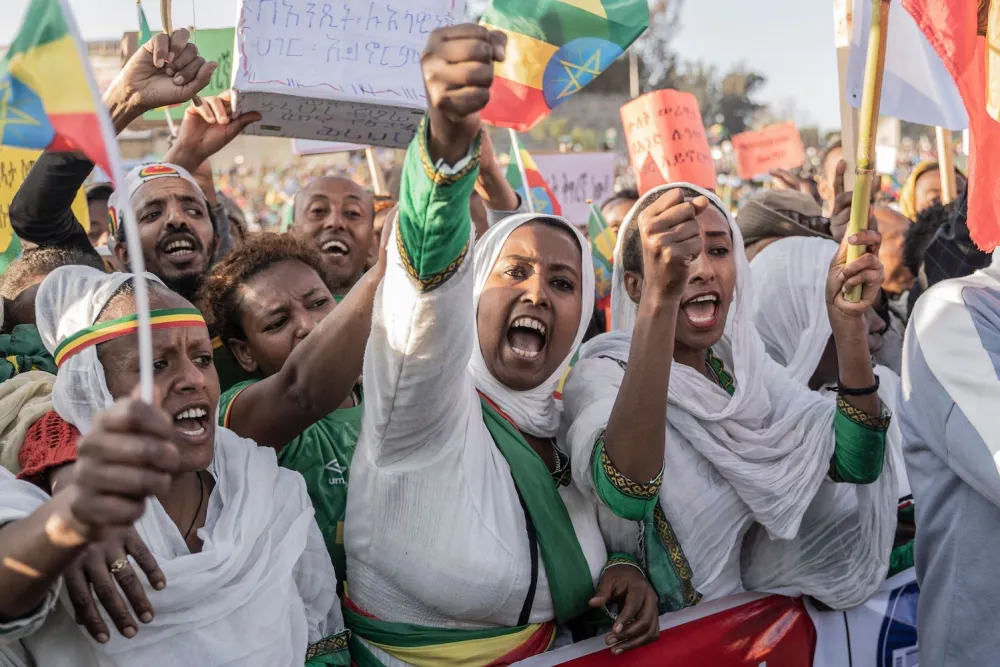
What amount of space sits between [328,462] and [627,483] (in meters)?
0.83

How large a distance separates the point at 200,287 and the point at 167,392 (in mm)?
1098

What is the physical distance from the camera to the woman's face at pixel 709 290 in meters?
2.80

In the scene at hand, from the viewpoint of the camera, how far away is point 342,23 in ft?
9.70

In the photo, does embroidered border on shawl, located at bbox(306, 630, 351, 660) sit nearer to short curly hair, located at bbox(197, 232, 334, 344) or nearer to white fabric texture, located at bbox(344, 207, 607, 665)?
white fabric texture, located at bbox(344, 207, 607, 665)

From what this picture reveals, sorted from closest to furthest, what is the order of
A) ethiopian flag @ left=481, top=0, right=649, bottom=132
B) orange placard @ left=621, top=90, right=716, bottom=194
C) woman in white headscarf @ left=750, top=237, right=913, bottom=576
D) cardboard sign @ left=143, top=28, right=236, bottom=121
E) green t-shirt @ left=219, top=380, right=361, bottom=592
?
1. green t-shirt @ left=219, top=380, right=361, bottom=592
2. woman in white headscarf @ left=750, top=237, right=913, bottom=576
3. ethiopian flag @ left=481, top=0, right=649, bottom=132
4. cardboard sign @ left=143, top=28, right=236, bottom=121
5. orange placard @ left=621, top=90, right=716, bottom=194

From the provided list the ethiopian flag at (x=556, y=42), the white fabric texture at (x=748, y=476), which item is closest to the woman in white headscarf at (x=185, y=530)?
the white fabric texture at (x=748, y=476)

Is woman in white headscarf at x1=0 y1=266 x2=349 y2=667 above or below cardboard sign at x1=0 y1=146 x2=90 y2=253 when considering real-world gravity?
below

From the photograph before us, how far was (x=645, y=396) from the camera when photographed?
7.46ft

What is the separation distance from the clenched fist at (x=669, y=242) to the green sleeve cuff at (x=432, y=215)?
1.81 feet

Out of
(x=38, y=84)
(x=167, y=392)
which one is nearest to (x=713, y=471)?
(x=167, y=392)

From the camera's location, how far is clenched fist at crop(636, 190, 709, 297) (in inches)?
87.6

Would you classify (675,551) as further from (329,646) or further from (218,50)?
(218,50)

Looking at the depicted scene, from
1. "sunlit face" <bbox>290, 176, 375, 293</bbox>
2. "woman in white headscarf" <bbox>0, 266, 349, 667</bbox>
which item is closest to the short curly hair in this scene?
"woman in white headscarf" <bbox>0, 266, 349, 667</bbox>

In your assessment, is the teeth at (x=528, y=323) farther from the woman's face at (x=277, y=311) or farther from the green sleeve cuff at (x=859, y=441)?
the green sleeve cuff at (x=859, y=441)
